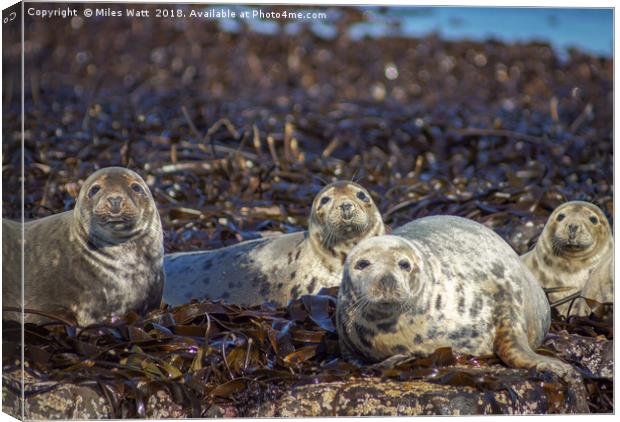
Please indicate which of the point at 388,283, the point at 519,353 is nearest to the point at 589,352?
the point at 519,353

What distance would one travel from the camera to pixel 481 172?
12281 millimetres

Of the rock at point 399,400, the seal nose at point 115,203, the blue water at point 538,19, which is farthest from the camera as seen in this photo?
the blue water at point 538,19

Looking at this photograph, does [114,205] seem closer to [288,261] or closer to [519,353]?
[288,261]

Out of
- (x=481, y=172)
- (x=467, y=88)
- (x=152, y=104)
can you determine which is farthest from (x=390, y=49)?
(x=481, y=172)

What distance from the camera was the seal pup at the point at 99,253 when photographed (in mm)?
7090

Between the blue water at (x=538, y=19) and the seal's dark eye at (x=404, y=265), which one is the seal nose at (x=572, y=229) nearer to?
the blue water at (x=538, y=19)

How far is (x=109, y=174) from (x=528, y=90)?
10741mm

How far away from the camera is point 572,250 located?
8586mm

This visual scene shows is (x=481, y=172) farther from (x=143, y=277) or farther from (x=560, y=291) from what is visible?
(x=143, y=277)

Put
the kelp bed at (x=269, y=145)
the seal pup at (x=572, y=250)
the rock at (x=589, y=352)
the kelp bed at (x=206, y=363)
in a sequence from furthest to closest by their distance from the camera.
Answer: the seal pup at (x=572, y=250) → the rock at (x=589, y=352) → the kelp bed at (x=269, y=145) → the kelp bed at (x=206, y=363)

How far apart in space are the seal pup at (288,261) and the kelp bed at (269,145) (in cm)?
68

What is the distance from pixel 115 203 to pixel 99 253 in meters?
0.38

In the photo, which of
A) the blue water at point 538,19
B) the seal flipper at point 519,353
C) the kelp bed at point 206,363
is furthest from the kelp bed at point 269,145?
the blue water at point 538,19

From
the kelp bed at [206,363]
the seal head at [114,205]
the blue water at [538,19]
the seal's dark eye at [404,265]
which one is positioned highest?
the blue water at [538,19]
